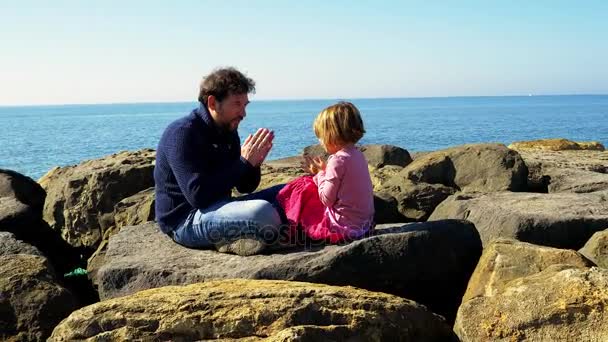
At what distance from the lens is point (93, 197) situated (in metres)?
9.55

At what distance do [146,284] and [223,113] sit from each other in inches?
57.4

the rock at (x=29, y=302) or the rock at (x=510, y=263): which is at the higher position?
the rock at (x=510, y=263)

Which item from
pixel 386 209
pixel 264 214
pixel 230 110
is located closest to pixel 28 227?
pixel 230 110

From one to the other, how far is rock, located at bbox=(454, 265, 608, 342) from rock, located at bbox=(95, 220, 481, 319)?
2.74 feet

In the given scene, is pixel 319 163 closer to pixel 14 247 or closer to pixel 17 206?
pixel 14 247

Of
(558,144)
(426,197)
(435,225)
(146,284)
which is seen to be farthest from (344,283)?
(558,144)

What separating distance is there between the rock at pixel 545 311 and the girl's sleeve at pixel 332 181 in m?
1.45

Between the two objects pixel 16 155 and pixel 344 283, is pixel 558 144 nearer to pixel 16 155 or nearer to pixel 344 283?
pixel 344 283

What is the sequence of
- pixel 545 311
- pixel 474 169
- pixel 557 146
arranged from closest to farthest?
1. pixel 545 311
2. pixel 474 169
3. pixel 557 146

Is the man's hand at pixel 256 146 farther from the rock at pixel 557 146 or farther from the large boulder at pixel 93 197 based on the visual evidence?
the rock at pixel 557 146

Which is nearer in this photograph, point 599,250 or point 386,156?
point 599,250

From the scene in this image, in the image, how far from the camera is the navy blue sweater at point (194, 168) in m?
5.68

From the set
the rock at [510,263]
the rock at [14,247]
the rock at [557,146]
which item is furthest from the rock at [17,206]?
the rock at [557,146]

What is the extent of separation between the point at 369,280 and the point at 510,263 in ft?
3.15
